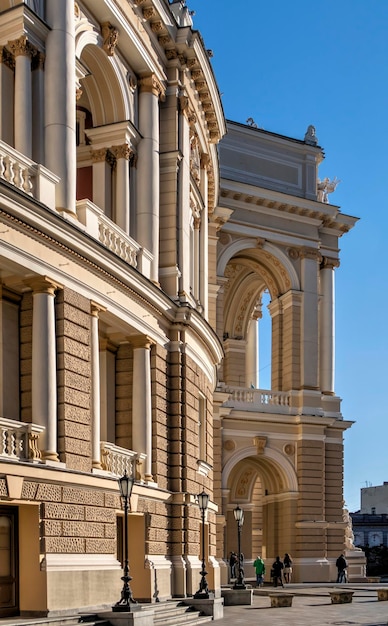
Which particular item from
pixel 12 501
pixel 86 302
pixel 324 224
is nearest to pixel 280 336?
pixel 324 224

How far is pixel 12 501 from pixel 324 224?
36.4 m

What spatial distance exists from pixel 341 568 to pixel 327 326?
11.9 meters

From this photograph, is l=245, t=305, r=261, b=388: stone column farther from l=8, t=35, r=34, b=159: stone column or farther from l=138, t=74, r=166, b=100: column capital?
l=8, t=35, r=34, b=159: stone column

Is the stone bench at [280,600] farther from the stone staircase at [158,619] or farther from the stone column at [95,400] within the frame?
the stone column at [95,400]

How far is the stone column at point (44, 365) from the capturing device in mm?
20875

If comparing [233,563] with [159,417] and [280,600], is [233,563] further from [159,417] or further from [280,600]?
[159,417]

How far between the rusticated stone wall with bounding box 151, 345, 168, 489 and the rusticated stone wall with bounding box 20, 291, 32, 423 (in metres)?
6.65

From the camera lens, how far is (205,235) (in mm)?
36750

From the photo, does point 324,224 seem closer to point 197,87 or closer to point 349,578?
point 349,578

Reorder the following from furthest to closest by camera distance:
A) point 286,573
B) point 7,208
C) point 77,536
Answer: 1. point 286,573
2. point 77,536
3. point 7,208

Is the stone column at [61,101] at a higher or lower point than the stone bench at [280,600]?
higher

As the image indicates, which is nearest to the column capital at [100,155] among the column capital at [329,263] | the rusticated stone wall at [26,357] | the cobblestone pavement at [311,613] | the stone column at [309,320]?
the rusticated stone wall at [26,357]

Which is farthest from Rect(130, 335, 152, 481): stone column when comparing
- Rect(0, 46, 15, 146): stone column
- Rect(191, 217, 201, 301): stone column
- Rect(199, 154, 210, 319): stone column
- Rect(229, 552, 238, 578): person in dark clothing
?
Rect(229, 552, 238, 578): person in dark clothing

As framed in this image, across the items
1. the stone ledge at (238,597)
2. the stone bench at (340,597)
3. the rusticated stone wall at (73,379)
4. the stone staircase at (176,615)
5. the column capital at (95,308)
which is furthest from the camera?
the stone bench at (340,597)
